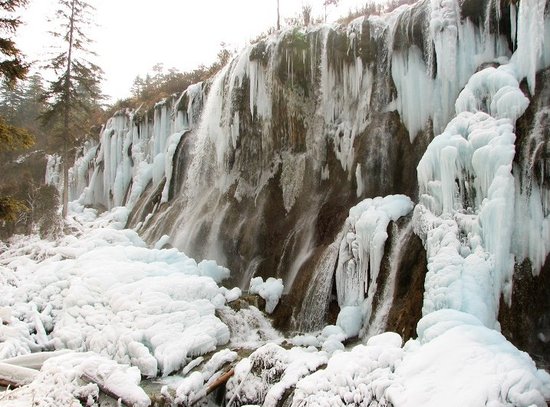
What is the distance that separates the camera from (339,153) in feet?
38.4

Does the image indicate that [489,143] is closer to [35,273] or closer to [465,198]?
[465,198]

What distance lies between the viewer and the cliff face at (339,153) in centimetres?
677

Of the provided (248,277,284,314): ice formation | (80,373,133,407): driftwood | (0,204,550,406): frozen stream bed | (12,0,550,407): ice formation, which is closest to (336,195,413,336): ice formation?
(12,0,550,407): ice formation

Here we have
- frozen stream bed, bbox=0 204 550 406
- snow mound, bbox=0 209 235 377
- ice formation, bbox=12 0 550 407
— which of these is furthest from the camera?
snow mound, bbox=0 209 235 377

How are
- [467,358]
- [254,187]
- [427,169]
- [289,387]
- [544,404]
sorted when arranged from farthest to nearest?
[254,187], [427,169], [289,387], [467,358], [544,404]

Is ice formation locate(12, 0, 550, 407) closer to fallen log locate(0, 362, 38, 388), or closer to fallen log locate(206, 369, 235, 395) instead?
fallen log locate(206, 369, 235, 395)

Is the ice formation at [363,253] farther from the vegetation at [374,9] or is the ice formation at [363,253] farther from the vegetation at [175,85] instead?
the vegetation at [175,85]

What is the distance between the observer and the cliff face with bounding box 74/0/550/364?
677 centimetres

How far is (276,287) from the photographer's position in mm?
10156

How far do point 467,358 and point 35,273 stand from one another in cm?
1067

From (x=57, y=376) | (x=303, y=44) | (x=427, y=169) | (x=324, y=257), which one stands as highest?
(x=303, y=44)

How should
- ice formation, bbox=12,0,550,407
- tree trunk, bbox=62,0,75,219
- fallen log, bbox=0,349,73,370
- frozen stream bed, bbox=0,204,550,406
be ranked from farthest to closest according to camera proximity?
1. tree trunk, bbox=62,0,75,219
2. fallen log, bbox=0,349,73,370
3. ice formation, bbox=12,0,550,407
4. frozen stream bed, bbox=0,204,550,406

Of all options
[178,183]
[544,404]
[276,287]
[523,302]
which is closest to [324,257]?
[276,287]

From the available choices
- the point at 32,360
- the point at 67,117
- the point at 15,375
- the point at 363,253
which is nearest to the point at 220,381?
the point at 15,375
